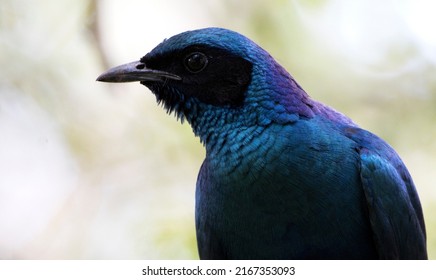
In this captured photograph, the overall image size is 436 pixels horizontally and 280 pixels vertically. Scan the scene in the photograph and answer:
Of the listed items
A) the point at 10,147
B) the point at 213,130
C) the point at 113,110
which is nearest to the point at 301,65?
the point at 113,110

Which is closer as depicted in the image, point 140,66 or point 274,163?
point 274,163

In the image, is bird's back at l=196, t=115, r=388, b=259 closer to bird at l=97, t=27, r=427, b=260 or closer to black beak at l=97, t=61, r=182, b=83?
bird at l=97, t=27, r=427, b=260

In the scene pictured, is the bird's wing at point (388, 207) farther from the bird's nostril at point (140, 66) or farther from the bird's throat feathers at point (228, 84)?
the bird's nostril at point (140, 66)

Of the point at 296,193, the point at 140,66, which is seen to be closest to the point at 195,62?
the point at 140,66

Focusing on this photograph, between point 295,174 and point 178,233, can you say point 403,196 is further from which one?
point 178,233

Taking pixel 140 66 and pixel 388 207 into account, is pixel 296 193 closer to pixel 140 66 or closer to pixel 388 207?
pixel 388 207

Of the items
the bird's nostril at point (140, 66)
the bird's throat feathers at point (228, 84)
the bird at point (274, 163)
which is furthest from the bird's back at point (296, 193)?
the bird's nostril at point (140, 66)

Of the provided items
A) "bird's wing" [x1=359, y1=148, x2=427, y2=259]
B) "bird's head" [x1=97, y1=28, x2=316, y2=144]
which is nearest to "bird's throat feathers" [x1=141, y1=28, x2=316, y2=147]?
"bird's head" [x1=97, y1=28, x2=316, y2=144]
